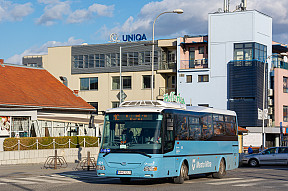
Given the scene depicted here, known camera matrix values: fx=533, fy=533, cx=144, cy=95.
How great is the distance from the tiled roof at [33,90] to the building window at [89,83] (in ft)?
62.4

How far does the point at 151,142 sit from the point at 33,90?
31730 millimetres

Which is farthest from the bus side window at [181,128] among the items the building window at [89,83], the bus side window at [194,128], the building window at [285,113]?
the building window at [89,83]

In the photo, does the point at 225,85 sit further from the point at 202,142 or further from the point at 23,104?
the point at 202,142

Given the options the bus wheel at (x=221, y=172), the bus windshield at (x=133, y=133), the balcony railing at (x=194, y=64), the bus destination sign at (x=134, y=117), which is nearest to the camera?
the bus windshield at (x=133, y=133)

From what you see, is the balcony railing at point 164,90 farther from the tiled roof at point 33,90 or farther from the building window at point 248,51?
the tiled roof at point 33,90

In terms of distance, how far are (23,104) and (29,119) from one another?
496 centimetres

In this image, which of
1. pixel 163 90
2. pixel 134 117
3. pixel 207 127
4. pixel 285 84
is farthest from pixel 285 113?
pixel 134 117

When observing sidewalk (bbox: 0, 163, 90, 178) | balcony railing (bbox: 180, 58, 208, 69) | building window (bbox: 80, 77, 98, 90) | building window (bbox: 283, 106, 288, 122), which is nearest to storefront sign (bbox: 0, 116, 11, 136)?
sidewalk (bbox: 0, 163, 90, 178)

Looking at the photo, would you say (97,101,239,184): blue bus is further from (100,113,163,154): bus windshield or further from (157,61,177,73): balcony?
(157,61,177,73): balcony

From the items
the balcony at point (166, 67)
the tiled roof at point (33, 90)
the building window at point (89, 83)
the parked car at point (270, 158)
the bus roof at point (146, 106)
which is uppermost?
the balcony at point (166, 67)

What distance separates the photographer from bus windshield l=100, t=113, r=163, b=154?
18.5 m

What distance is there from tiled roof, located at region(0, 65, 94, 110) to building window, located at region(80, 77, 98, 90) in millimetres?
19016

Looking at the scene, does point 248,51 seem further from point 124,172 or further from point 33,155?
point 124,172

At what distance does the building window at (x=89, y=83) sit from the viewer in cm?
7431
